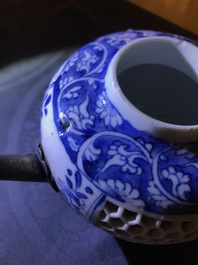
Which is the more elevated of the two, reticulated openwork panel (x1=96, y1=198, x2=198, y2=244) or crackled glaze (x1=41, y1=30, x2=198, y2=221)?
crackled glaze (x1=41, y1=30, x2=198, y2=221)

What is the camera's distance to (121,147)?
1.33ft

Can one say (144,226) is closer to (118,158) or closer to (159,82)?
(118,158)

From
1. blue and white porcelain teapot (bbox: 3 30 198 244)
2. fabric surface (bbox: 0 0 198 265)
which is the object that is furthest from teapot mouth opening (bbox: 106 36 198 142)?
fabric surface (bbox: 0 0 198 265)

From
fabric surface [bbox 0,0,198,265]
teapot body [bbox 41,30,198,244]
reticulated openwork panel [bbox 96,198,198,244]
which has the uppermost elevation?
teapot body [bbox 41,30,198,244]

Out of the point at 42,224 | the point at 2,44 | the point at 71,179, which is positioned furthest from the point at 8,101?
the point at 71,179

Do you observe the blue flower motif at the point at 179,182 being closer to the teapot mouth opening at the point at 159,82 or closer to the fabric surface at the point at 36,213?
the teapot mouth opening at the point at 159,82

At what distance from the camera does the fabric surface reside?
22.2 inches

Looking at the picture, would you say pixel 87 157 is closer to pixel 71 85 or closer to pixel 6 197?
pixel 71 85

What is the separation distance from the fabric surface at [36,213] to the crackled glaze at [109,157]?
0.14 m

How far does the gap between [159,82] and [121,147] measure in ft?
0.51

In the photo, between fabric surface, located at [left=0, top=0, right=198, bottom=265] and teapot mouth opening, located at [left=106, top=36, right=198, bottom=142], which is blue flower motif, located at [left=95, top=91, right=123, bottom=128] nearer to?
teapot mouth opening, located at [left=106, top=36, right=198, bottom=142]

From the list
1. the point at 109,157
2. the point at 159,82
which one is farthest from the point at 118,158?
the point at 159,82

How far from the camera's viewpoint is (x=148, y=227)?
422 millimetres

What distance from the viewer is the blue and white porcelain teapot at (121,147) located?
0.40m
